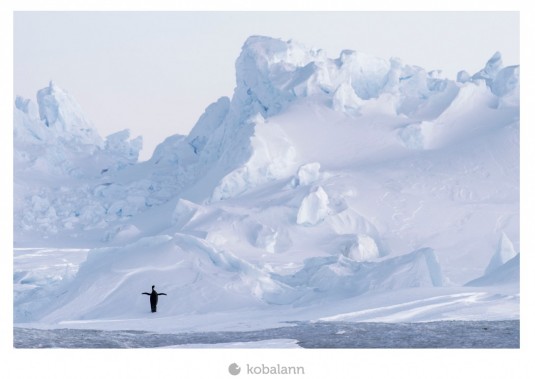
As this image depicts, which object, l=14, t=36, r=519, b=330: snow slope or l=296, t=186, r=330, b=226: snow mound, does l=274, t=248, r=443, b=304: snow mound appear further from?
l=296, t=186, r=330, b=226: snow mound

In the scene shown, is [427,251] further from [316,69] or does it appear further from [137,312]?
[316,69]

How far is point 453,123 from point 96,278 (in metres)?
18.3

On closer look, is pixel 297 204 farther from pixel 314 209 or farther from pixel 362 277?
pixel 362 277

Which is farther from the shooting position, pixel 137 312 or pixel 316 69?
pixel 316 69

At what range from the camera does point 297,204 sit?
1103 inches

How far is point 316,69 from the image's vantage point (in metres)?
34.3
